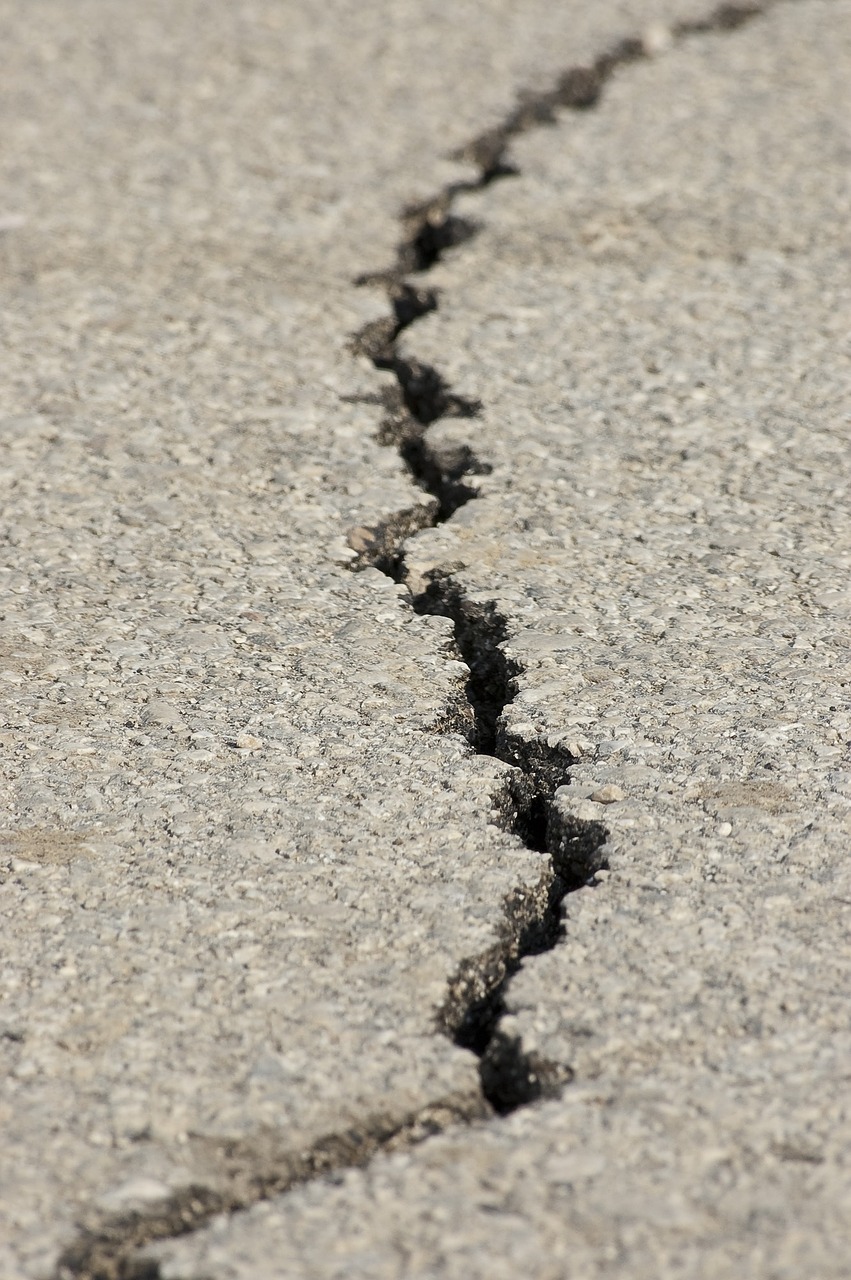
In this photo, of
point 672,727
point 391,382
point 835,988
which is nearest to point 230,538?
point 391,382

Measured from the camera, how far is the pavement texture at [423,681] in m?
1.44

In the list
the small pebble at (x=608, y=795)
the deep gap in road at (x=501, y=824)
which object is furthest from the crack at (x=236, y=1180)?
the small pebble at (x=608, y=795)

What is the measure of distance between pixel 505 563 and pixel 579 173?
1.65 meters

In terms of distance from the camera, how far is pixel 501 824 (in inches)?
74.3

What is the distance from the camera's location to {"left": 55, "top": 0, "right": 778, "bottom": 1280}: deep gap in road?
Result: 1400mm

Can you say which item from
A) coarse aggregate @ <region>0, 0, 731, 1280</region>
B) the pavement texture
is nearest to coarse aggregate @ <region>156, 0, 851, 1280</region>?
the pavement texture

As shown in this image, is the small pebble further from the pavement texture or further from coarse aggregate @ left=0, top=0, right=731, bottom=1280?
coarse aggregate @ left=0, top=0, right=731, bottom=1280

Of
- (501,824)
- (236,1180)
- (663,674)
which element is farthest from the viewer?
(663,674)

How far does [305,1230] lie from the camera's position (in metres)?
1.37

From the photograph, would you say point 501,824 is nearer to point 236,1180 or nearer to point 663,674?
point 663,674

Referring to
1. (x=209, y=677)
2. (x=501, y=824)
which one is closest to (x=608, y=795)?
(x=501, y=824)

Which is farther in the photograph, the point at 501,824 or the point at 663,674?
the point at 663,674

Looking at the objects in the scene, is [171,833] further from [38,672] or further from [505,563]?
[505,563]

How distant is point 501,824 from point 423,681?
33cm
